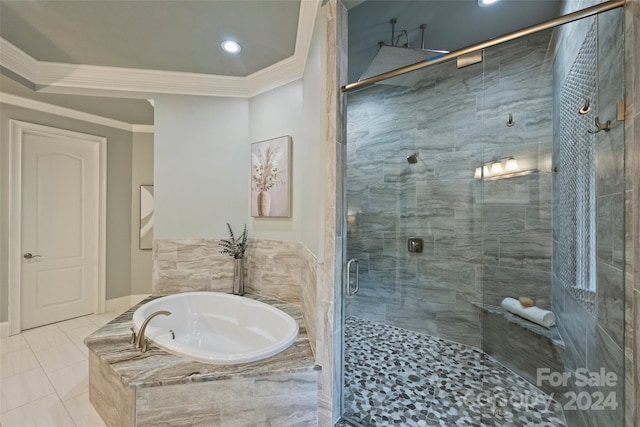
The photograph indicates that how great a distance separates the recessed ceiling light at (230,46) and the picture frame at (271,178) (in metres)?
0.80

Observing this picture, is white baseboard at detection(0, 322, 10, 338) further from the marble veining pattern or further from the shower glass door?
the shower glass door

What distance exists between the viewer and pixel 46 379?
2123mm

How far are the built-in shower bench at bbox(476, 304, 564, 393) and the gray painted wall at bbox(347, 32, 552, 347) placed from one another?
0.11 meters

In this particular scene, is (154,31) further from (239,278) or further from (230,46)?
(239,278)

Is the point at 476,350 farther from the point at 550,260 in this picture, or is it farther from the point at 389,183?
the point at 389,183

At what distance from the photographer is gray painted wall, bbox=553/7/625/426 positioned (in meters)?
1.02

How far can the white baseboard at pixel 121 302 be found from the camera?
3.51 m

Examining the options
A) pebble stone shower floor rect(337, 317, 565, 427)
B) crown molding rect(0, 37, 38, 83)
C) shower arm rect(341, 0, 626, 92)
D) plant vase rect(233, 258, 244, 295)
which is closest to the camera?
shower arm rect(341, 0, 626, 92)

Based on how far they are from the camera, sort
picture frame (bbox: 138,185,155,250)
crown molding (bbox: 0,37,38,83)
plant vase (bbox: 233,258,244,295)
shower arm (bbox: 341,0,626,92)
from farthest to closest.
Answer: picture frame (bbox: 138,185,155,250) < plant vase (bbox: 233,258,244,295) < crown molding (bbox: 0,37,38,83) < shower arm (bbox: 341,0,626,92)

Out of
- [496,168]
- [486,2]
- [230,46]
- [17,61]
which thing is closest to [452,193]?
[496,168]

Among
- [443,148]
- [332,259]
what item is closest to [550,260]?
[443,148]

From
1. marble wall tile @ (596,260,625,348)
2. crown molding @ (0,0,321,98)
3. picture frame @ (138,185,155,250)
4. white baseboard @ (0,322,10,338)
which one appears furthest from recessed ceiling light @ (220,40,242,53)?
white baseboard @ (0,322,10,338)

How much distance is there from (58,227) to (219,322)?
2.39 meters

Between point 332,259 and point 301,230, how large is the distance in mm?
915
